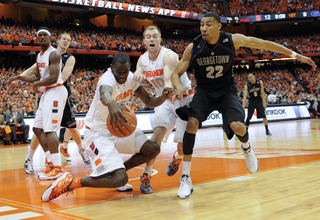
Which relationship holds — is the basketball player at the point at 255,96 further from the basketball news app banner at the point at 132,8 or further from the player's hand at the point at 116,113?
the basketball news app banner at the point at 132,8

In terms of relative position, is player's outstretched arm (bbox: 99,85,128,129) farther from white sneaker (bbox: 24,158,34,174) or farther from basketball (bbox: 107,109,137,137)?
white sneaker (bbox: 24,158,34,174)

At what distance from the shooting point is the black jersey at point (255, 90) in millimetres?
11633

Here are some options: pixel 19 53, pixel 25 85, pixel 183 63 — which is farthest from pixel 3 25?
pixel 183 63

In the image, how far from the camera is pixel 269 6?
123ft

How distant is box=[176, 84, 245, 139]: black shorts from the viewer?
3965 mm

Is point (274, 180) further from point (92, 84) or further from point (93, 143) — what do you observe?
point (92, 84)

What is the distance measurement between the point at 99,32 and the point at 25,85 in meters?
11.9

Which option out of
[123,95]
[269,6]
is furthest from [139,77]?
[269,6]

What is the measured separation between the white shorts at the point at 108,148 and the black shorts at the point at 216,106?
2.09ft

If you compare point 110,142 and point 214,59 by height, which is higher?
point 214,59

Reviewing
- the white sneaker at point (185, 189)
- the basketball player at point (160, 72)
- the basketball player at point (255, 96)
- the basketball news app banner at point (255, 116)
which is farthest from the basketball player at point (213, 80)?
the basketball news app banner at point (255, 116)

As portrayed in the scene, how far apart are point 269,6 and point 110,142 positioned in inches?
1487

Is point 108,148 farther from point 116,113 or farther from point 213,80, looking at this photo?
point 213,80

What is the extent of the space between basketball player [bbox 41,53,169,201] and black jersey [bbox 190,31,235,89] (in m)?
0.56
